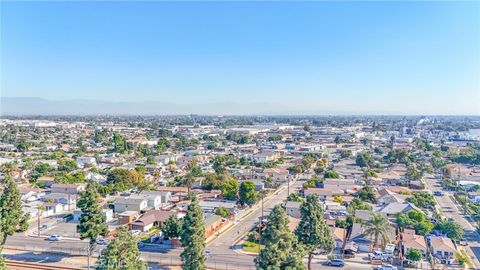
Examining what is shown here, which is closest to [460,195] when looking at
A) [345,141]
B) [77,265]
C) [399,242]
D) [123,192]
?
[399,242]

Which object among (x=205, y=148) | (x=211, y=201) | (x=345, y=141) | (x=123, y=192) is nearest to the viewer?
(x=211, y=201)

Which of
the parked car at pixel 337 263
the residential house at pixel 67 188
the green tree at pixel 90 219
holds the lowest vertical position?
the parked car at pixel 337 263

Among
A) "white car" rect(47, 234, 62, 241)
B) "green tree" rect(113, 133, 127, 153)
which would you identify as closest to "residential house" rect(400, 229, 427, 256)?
"white car" rect(47, 234, 62, 241)

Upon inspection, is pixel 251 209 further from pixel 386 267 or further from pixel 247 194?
pixel 386 267

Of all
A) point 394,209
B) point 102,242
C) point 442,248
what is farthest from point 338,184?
point 102,242

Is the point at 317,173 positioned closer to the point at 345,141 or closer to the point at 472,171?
→ the point at 472,171

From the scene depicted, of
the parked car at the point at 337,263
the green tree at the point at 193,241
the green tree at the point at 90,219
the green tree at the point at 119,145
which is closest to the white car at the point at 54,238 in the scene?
the green tree at the point at 90,219

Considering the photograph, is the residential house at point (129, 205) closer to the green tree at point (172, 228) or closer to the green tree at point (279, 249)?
the green tree at point (172, 228)
